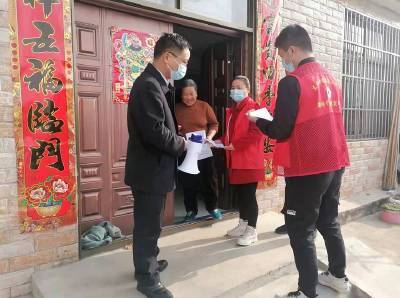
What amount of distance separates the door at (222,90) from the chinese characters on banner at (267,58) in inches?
14.6

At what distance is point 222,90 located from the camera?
13.5ft

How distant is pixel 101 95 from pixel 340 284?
2629mm

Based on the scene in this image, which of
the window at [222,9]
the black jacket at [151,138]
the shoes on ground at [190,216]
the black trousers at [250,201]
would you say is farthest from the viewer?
the shoes on ground at [190,216]

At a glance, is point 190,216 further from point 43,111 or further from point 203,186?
point 43,111

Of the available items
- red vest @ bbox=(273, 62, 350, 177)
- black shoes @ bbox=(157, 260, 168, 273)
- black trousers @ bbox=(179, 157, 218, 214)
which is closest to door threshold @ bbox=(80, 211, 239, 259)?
black trousers @ bbox=(179, 157, 218, 214)

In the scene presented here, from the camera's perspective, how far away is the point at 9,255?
236 centimetres

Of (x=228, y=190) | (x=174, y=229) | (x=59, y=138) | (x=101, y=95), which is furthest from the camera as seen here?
(x=228, y=190)

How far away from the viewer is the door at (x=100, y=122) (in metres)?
2.84

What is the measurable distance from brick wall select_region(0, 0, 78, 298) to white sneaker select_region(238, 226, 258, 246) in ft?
5.37

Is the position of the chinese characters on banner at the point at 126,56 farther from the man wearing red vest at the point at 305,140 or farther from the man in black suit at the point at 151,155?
the man wearing red vest at the point at 305,140

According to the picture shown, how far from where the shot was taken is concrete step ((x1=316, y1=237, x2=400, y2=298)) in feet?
8.28

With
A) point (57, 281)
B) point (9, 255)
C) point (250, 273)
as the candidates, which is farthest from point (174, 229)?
point (9, 255)

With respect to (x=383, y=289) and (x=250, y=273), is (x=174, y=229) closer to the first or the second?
(x=250, y=273)

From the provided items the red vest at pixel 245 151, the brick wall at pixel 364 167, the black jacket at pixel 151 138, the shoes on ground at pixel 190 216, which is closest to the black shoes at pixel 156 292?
the black jacket at pixel 151 138
